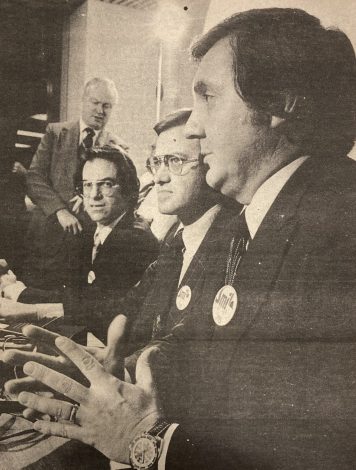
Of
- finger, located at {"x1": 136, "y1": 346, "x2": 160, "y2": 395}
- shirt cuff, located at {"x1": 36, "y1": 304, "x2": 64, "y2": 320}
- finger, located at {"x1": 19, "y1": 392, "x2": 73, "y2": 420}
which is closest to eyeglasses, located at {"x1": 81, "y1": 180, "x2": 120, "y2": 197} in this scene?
shirt cuff, located at {"x1": 36, "y1": 304, "x2": 64, "y2": 320}

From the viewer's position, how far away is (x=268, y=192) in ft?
4.38

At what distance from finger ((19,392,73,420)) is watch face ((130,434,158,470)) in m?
0.19

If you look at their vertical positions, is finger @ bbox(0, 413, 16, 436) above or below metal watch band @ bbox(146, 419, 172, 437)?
below

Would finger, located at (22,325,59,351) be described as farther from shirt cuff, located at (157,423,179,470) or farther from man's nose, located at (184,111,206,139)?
man's nose, located at (184,111,206,139)

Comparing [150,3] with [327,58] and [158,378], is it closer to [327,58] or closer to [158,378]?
[327,58]

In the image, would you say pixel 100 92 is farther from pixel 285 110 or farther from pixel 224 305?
pixel 224 305

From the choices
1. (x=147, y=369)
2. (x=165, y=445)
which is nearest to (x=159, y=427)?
(x=165, y=445)

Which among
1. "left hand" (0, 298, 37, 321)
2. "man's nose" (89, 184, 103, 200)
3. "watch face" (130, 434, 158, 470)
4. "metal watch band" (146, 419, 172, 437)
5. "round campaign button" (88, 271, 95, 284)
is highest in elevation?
"man's nose" (89, 184, 103, 200)

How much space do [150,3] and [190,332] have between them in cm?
86

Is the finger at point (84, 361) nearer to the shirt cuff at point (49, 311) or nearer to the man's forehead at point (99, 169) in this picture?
the shirt cuff at point (49, 311)

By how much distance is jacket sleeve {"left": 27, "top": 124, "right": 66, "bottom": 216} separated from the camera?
139cm

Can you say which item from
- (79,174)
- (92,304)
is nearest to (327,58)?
(79,174)

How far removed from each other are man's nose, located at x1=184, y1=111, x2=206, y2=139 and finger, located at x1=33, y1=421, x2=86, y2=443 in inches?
31.6

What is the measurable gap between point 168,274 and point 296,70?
615 millimetres
